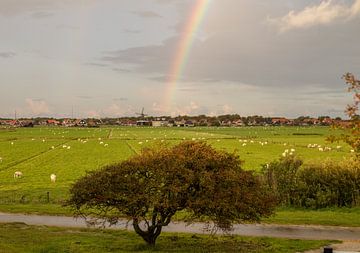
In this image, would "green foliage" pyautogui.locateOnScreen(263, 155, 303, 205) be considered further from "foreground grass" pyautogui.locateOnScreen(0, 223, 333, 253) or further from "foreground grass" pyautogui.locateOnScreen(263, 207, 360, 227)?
"foreground grass" pyautogui.locateOnScreen(0, 223, 333, 253)

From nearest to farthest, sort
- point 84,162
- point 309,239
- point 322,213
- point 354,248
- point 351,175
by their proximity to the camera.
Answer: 1. point 354,248
2. point 309,239
3. point 322,213
4. point 351,175
5. point 84,162

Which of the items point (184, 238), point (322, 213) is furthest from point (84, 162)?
point (184, 238)

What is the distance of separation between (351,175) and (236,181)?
58.8 ft

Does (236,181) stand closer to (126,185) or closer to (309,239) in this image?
(126,185)

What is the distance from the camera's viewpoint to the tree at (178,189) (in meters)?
17.8

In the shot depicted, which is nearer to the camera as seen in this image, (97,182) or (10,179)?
(97,182)

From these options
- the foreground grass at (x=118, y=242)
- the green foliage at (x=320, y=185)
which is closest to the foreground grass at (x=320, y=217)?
the green foliage at (x=320, y=185)

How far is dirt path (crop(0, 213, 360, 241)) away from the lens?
22.8 m

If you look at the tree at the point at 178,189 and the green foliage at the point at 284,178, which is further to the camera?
the green foliage at the point at 284,178

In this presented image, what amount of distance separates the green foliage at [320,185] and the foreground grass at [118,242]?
1246 cm

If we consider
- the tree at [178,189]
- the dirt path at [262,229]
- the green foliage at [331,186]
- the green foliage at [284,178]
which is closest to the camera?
the tree at [178,189]

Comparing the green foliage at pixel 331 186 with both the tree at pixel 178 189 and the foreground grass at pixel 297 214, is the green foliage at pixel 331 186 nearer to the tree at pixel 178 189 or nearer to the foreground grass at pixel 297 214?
the foreground grass at pixel 297 214

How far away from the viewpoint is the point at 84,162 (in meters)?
71.9

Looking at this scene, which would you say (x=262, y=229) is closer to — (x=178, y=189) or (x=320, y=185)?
(x=178, y=189)
